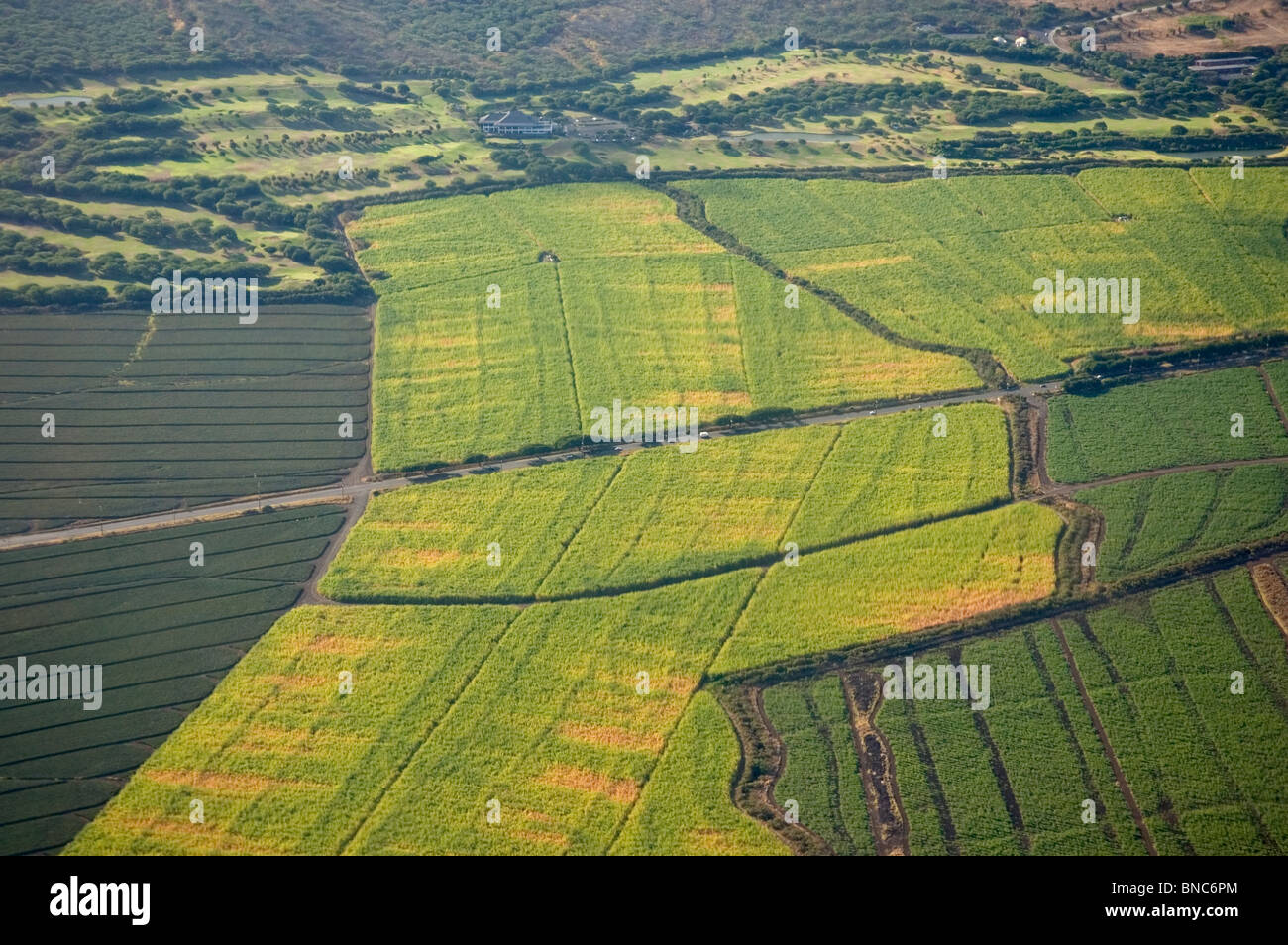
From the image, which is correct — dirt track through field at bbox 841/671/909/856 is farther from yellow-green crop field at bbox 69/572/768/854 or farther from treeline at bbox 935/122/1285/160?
treeline at bbox 935/122/1285/160

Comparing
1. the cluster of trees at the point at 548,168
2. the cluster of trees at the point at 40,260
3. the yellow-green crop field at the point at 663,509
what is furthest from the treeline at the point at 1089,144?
the cluster of trees at the point at 40,260

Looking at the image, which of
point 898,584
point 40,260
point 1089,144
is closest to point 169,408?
point 40,260

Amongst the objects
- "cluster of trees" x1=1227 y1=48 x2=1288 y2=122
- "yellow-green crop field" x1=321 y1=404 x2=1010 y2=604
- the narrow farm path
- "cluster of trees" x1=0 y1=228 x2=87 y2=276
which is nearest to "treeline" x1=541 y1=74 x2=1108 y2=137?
"cluster of trees" x1=1227 y1=48 x2=1288 y2=122

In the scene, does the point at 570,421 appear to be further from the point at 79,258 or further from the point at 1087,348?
the point at 79,258

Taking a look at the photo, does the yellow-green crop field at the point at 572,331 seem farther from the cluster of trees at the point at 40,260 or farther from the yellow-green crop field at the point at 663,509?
the cluster of trees at the point at 40,260

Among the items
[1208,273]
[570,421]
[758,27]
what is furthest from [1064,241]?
[758,27]
